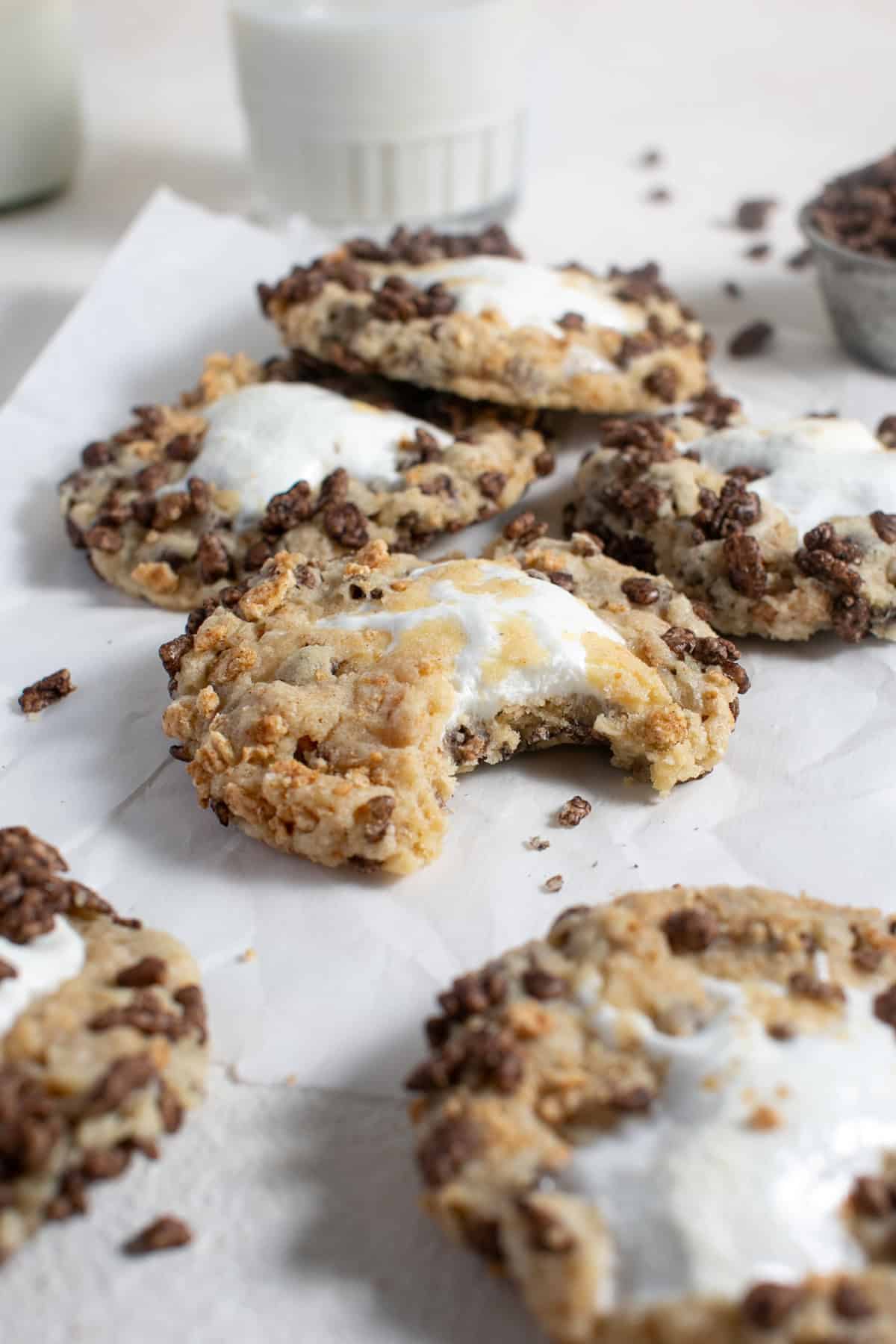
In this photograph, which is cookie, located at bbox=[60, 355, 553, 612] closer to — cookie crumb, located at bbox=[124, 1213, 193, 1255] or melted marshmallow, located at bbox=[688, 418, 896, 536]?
melted marshmallow, located at bbox=[688, 418, 896, 536]

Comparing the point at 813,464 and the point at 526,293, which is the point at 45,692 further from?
the point at 813,464

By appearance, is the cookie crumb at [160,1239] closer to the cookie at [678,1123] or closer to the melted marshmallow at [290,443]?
the cookie at [678,1123]

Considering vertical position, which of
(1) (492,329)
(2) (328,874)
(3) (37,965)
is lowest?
(2) (328,874)

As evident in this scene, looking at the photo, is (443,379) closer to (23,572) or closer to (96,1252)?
(23,572)

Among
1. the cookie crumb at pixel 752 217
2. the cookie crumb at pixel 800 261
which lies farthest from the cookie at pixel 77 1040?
the cookie crumb at pixel 752 217

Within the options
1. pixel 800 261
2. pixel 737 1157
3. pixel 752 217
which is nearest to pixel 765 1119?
pixel 737 1157

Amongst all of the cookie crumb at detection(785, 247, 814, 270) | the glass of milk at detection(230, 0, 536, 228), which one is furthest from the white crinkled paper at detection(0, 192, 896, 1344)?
the cookie crumb at detection(785, 247, 814, 270)

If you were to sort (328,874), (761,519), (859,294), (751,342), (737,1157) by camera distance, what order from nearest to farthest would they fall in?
(737,1157), (328,874), (761,519), (859,294), (751,342)
